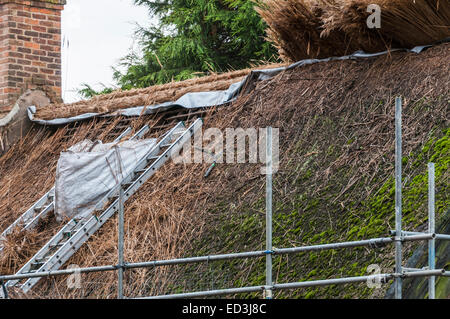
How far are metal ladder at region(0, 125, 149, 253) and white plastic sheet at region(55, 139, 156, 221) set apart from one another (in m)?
0.25

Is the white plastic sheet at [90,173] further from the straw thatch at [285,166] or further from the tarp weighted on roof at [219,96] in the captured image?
the tarp weighted on roof at [219,96]

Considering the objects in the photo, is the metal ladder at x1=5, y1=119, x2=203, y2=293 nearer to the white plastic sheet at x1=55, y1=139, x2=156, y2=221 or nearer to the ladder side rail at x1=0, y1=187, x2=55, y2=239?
the white plastic sheet at x1=55, y1=139, x2=156, y2=221

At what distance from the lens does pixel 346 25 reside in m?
7.75

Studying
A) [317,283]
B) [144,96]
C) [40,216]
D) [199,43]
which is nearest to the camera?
[317,283]

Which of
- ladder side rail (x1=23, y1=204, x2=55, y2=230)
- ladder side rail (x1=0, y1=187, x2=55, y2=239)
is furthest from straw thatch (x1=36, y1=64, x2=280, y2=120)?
ladder side rail (x1=23, y1=204, x2=55, y2=230)

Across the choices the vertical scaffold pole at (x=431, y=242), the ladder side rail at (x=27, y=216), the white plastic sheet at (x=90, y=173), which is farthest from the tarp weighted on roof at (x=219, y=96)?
the vertical scaffold pole at (x=431, y=242)

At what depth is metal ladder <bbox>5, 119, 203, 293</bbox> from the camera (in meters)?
7.78

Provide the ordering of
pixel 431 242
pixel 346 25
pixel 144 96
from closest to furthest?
pixel 431 242
pixel 346 25
pixel 144 96

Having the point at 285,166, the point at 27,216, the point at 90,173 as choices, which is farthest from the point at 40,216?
the point at 285,166

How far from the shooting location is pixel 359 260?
18.7 feet

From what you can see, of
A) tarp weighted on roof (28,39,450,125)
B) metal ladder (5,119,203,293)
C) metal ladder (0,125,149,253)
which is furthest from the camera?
metal ladder (0,125,149,253)

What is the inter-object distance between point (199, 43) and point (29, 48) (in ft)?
29.8

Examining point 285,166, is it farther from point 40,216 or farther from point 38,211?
point 38,211

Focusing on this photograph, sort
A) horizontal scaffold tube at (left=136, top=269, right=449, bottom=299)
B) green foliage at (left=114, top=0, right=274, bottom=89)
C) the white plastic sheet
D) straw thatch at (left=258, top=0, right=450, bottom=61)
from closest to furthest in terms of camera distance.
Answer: horizontal scaffold tube at (left=136, top=269, right=449, bottom=299) → straw thatch at (left=258, top=0, right=450, bottom=61) → the white plastic sheet → green foliage at (left=114, top=0, right=274, bottom=89)
